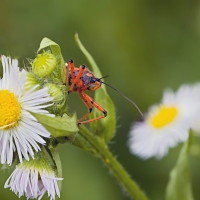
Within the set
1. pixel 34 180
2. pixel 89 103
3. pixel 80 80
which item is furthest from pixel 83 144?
pixel 34 180

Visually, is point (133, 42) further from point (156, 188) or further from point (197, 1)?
point (156, 188)

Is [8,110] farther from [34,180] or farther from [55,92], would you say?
[34,180]

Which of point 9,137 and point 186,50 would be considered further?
point 186,50

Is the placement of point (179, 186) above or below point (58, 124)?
below

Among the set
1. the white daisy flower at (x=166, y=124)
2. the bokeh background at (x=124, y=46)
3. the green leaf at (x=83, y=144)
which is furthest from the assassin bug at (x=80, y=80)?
the bokeh background at (x=124, y=46)

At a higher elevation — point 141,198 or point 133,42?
point 133,42

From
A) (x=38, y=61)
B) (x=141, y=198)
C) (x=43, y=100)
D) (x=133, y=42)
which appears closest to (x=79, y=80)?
(x=38, y=61)

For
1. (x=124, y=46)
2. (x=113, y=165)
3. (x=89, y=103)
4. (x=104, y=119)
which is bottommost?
(x=113, y=165)

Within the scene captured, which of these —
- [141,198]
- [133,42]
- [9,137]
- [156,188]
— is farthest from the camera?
[133,42]
